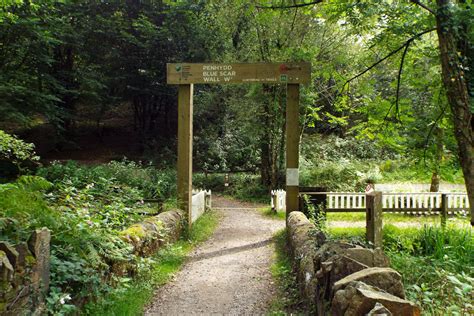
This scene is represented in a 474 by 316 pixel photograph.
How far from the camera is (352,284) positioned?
→ 2645 millimetres

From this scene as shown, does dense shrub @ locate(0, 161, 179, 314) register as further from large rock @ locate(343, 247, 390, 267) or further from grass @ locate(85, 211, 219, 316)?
large rock @ locate(343, 247, 390, 267)

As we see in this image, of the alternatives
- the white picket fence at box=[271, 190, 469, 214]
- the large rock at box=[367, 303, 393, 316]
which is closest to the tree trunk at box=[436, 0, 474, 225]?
the large rock at box=[367, 303, 393, 316]

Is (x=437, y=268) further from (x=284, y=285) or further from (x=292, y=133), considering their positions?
(x=292, y=133)

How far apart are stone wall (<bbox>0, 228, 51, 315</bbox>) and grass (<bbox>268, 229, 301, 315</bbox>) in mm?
2597

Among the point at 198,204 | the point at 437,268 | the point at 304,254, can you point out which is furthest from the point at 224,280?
the point at 198,204

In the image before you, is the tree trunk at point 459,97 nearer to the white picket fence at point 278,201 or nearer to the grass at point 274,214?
the grass at point 274,214

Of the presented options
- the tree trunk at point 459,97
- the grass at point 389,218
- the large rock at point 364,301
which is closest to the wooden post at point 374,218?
the tree trunk at point 459,97

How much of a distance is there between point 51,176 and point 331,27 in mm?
14117

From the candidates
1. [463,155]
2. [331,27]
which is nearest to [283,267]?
[463,155]

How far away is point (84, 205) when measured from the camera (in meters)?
5.02

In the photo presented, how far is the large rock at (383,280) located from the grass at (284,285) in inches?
72.3

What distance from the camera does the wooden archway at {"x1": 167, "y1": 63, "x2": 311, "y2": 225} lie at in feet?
28.2

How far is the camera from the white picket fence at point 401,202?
42.2 ft

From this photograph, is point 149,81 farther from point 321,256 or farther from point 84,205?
point 321,256
